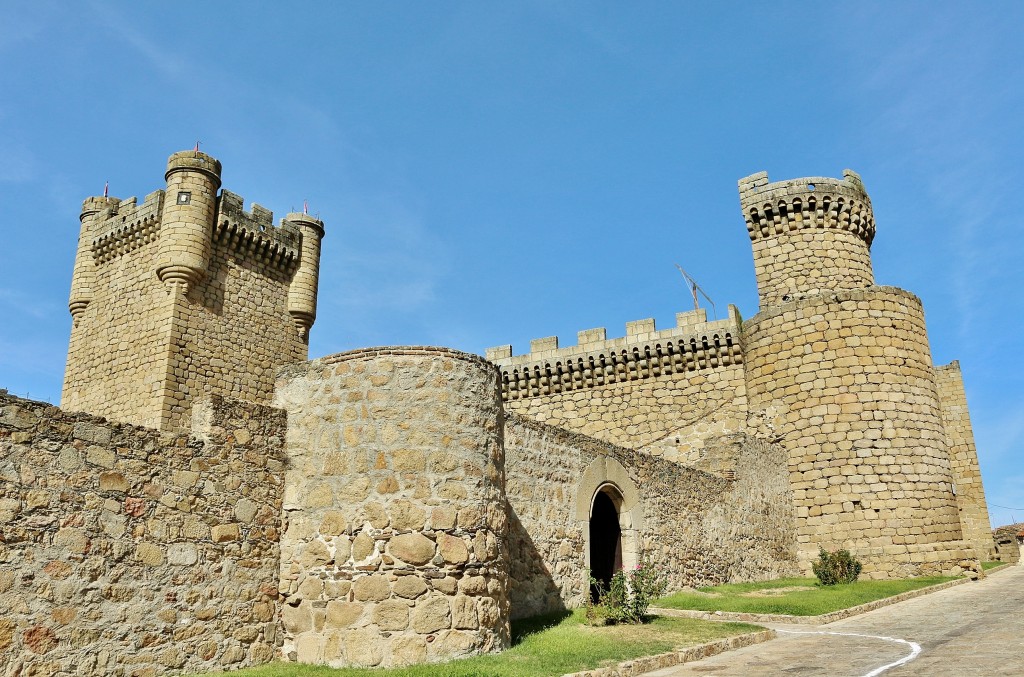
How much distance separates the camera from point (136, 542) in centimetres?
665

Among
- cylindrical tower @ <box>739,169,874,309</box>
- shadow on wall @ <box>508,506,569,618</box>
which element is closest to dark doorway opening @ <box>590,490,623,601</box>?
shadow on wall @ <box>508,506,569,618</box>

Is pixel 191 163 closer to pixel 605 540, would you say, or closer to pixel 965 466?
pixel 605 540

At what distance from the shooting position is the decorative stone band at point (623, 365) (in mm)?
20031

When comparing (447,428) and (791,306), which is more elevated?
(791,306)

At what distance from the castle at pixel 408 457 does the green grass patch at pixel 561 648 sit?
1.01 ft

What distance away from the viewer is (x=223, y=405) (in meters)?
7.58

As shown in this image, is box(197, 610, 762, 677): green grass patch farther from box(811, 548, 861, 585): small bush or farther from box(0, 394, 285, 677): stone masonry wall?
box(811, 548, 861, 585): small bush

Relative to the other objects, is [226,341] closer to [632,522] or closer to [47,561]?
[632,522]

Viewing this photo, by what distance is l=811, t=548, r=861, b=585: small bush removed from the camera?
1628 cm

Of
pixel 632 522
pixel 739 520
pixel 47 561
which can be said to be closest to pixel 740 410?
pixel 739 520

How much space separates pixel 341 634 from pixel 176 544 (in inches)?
66.8

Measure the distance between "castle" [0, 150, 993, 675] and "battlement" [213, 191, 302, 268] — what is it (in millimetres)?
82

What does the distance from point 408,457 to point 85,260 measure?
20391 millimetres

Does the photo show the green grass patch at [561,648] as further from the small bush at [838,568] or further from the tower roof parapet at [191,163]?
the tower roof parapet at [191,163]
